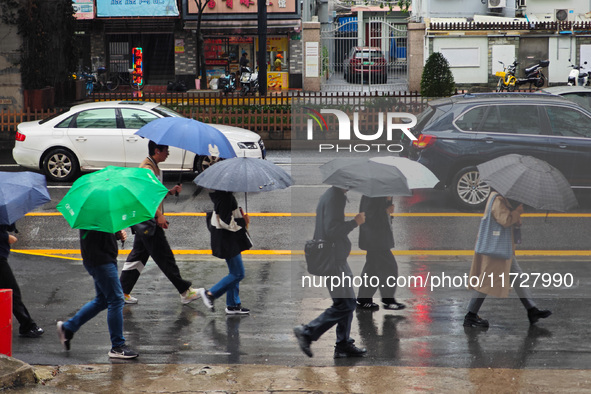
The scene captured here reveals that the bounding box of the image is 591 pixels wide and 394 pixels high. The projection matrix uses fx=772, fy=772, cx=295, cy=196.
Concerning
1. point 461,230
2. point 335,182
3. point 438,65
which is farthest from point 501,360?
point 438,65

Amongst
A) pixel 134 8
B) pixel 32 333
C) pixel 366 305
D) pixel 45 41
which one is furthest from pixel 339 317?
pixel 134 8


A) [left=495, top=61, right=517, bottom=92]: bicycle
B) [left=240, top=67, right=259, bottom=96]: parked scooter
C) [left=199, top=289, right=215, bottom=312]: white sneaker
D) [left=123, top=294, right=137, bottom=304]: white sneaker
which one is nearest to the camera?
[left=199, top=289, right=215, bottom=312]: white sneaker

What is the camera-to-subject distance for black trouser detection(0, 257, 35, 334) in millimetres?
7020

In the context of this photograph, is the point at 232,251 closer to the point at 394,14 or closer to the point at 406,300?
the point at 406,300

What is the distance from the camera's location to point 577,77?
29.2 meters

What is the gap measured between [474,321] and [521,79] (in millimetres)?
24686

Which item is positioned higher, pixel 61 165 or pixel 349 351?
pixel 61 165

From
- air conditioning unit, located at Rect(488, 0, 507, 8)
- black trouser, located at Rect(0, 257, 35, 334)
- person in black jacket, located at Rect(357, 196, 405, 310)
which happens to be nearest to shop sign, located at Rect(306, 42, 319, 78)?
air conditioning unit, located at Rect(488, 0, 507, 8)

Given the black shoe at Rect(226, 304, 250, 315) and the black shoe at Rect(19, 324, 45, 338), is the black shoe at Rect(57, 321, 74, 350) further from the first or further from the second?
the black shoe at Rect(226, 304, 250, 315)

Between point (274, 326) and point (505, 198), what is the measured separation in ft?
8.08

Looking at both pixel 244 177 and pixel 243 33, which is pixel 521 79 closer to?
pixel 243 33

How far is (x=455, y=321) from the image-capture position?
7.43 meters

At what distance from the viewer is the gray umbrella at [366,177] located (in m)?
6.40

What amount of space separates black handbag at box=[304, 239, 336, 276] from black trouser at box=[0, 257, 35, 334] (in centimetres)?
269
